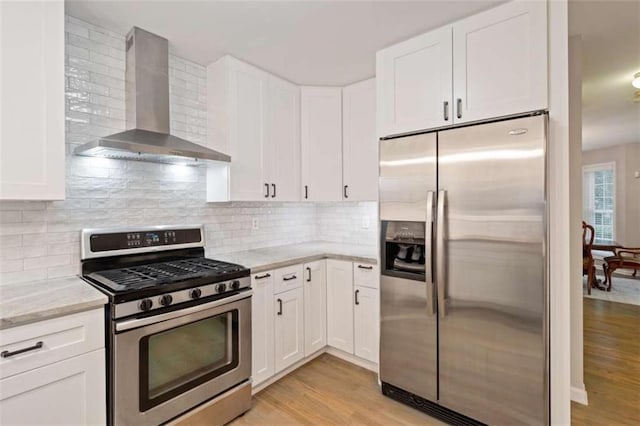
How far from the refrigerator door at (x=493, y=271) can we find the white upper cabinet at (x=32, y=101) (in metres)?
2.17

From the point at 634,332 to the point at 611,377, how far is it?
1405 mm

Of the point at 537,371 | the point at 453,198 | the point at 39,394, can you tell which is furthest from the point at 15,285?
the point at 537,371

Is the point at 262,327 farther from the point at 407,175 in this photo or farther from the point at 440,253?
the point at 407,175

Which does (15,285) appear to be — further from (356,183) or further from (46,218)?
(356,183)

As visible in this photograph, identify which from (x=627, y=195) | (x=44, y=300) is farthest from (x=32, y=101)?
(x=627, y=195)

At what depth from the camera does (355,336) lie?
2725mm

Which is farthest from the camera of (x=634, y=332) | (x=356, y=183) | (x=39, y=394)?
(x=634, y=332)

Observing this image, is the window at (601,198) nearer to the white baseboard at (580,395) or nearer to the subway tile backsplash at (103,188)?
the white baseboard at (580,395)

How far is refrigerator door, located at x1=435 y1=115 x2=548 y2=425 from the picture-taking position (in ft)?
5.68

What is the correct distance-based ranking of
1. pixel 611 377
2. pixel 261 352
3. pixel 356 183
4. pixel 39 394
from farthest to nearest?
1. pixel 356 183
2. pixel 611 377
3. pixel 261 352
4. pixel 39 394

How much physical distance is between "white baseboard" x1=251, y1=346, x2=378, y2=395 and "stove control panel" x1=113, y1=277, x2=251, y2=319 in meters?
0.82

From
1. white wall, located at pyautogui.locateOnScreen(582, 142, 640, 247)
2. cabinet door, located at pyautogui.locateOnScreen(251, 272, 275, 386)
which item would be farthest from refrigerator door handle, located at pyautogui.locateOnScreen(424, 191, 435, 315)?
white wall, located at pyautogui.locateOnScreen(582, 142, 640, 247)

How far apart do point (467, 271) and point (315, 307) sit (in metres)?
1.35

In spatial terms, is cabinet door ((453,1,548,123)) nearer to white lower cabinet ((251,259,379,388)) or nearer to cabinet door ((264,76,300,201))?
white lower cabinet ((251,259,379,388))
